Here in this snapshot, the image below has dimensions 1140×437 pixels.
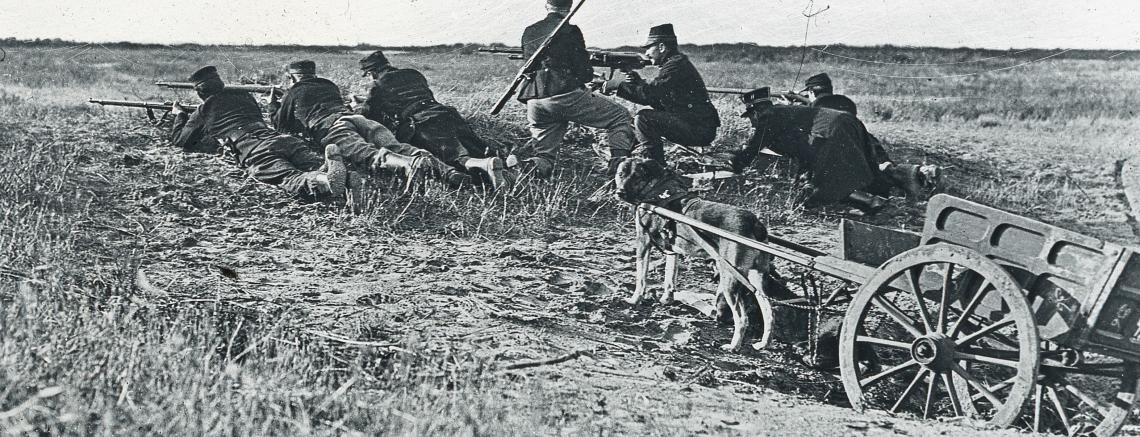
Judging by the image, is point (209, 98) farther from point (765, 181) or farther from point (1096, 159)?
point (1096, 159)

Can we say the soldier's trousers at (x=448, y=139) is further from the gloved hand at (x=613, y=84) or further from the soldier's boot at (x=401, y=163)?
the gloved hand at (x=613, y=84)

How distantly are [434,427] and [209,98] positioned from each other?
17.7ft

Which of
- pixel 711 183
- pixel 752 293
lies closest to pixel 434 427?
pixel 752 293

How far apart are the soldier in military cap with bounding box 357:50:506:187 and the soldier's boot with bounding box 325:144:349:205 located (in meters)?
1.31

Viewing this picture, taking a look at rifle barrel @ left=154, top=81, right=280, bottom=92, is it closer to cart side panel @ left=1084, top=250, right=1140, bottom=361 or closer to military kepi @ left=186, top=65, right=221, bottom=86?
military kepi @ left=186, top=65, right=221, bottom=86

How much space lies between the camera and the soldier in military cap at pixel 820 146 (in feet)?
24.6

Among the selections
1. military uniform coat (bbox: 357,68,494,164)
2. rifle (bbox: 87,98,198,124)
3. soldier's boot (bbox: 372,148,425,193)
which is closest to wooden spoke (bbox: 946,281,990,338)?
soldier's boot (bbox: 372,148,425,193)

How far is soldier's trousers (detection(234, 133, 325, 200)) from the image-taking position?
22.3 feet

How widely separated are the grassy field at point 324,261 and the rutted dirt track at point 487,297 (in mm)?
22

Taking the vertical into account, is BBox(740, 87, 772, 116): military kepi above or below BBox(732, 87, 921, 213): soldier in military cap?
above

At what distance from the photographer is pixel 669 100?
7.84 metres

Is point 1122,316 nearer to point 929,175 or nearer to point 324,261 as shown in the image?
point 324,261

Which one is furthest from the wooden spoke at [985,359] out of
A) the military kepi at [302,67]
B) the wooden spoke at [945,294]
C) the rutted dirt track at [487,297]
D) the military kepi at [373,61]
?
the military kepi at [302,67]

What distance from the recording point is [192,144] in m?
7.44
